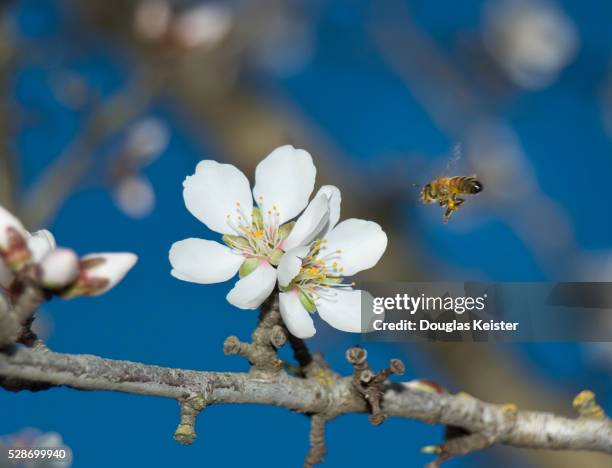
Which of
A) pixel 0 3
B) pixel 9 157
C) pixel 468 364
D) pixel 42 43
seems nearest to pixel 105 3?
pixel 42 43

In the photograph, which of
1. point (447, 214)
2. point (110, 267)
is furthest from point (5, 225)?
point (447, 214)

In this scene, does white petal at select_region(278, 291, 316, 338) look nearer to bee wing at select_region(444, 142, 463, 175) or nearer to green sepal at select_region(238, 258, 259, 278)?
green sepal at select_region(238, 258, 259, 278)

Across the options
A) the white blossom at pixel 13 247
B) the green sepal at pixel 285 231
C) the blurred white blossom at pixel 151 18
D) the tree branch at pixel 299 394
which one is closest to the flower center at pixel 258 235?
the green sepal at pixel 285 231

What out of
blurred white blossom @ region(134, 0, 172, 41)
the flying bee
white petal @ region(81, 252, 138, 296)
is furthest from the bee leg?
blurred white blossom @ region(134, 0, 172, 41)

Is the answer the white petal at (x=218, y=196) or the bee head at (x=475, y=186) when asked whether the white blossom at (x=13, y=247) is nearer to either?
the white petal at (x=218, y=196)

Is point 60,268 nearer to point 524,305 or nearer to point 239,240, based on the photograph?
point 239,240
